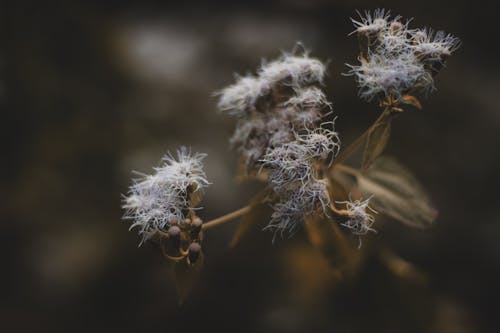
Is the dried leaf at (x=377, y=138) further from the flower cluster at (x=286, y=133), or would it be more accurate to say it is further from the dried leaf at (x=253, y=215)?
the dried leaf at (x=253, y=215)

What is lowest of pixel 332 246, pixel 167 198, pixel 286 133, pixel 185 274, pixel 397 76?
pixel 332 246

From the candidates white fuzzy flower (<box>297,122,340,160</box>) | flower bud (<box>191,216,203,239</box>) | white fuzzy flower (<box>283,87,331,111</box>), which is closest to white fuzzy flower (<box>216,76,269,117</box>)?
white fuzzy flower (<box>283,87,331,111</box>)

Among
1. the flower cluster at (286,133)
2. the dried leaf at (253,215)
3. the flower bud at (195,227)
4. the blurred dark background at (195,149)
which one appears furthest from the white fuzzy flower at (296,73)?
the blurred dark background at (195,149)

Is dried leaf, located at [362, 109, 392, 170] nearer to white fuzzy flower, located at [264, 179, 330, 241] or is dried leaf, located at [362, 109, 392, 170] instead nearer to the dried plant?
the dried plant

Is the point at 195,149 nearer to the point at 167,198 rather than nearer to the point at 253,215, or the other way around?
the point at 253,215

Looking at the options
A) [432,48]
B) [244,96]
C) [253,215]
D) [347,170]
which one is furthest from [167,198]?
[432,48]

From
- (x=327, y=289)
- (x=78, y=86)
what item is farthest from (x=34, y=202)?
(x=327, y=289)

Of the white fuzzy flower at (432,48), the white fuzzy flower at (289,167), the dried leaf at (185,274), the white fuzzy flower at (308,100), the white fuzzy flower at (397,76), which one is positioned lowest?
the dried leaf at (185,274)
